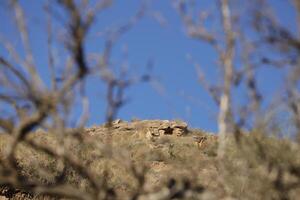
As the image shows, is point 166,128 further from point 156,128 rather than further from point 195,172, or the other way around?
point 195,172

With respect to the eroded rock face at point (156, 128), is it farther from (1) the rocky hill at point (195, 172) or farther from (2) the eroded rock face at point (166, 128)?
(1) the rocky hill at point (195, 172)

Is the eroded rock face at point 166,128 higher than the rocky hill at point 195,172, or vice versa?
the eroded rock face at point 166,128

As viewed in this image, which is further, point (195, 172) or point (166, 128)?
point (166, 128)

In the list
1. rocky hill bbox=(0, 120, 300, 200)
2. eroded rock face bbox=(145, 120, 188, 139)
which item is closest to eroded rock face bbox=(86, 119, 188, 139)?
eroded rock face bbox=(145, 120, 188, 139)

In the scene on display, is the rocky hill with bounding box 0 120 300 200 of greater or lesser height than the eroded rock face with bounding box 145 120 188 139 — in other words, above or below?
below

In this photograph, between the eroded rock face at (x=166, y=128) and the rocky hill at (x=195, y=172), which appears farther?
the eroded rock face at (x=166, y=128)

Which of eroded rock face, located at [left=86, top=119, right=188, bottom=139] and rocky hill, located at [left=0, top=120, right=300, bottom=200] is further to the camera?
eroded rock face, located at [left=86, top=119, right=188, bottom=139]

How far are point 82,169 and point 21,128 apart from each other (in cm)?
55

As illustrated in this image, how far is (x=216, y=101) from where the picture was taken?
484 cm

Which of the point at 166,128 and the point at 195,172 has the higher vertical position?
the point at 166,128

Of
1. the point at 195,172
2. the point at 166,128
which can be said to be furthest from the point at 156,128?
the point at 195,172

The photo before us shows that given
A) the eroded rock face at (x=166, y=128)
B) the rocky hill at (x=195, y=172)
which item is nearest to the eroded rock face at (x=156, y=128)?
the eroded rock face at (x=166, y=128)

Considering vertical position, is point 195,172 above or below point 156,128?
below

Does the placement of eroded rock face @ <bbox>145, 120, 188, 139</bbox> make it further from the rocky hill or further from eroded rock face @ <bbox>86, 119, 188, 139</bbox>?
the rocky hill
